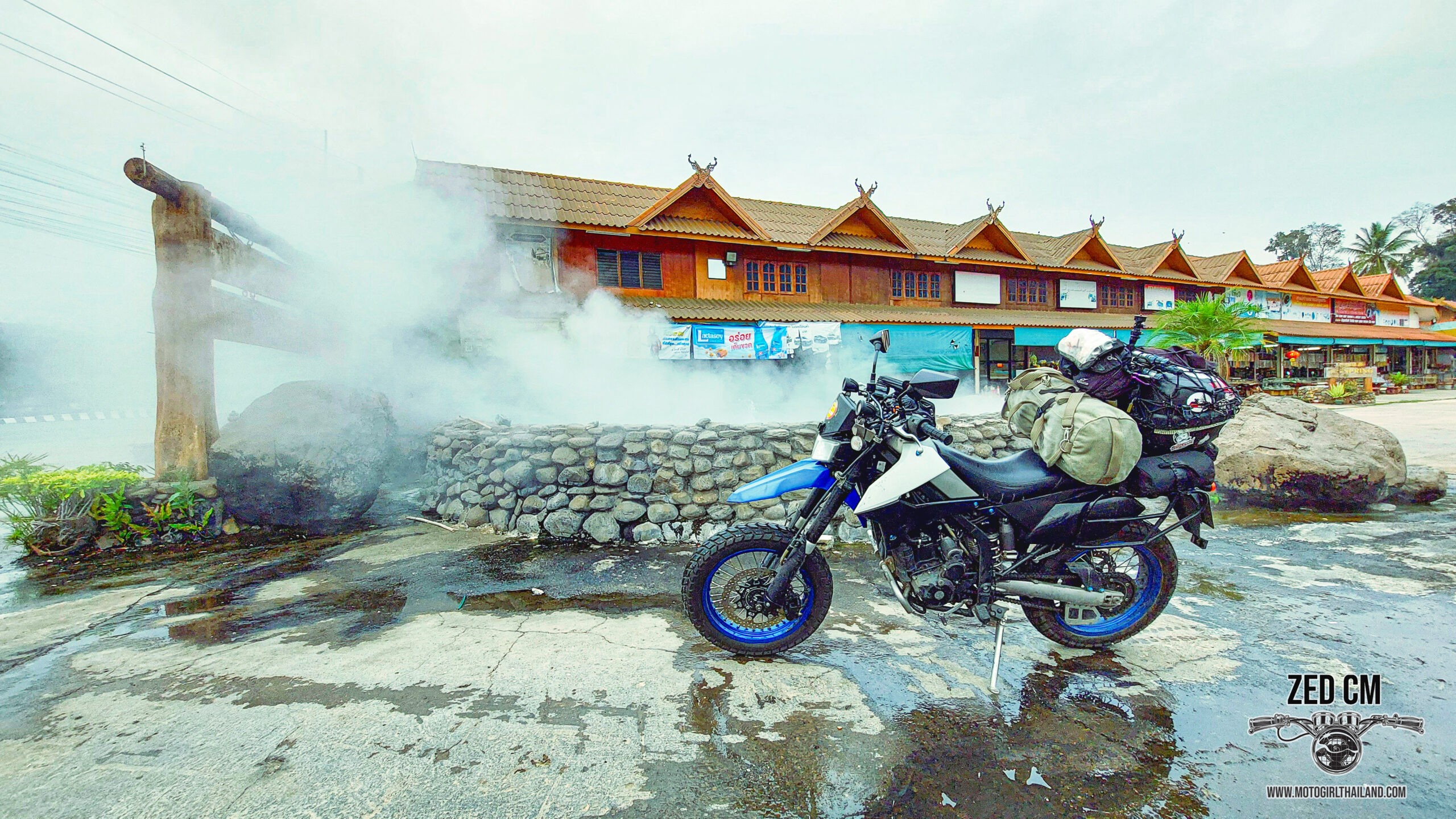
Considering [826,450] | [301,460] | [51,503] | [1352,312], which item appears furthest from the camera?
[1352,312]

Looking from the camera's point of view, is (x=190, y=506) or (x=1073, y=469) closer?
(x=1073, y=469)

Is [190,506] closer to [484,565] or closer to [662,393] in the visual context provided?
[484,565]

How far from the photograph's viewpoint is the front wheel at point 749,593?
294 centimetres

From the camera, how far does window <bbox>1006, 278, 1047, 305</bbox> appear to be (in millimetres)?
20812

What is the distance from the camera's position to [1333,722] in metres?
2.40

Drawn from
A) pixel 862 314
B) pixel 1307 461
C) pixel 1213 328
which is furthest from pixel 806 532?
pixel 1213 328

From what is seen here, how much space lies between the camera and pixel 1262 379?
80.5 feet

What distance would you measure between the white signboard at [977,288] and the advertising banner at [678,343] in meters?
10.4

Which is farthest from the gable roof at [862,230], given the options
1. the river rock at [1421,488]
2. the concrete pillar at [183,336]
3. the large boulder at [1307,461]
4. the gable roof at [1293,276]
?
the gable roof at [1293,276]

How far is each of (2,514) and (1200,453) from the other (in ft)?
39.3

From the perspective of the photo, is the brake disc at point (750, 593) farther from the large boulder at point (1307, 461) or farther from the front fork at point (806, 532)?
the large boulder at point (1307, 461)

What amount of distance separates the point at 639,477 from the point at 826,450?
3164mm

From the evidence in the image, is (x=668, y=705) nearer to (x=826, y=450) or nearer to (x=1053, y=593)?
(x=826, y=450)

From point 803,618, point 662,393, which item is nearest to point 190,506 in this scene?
point 662,393
